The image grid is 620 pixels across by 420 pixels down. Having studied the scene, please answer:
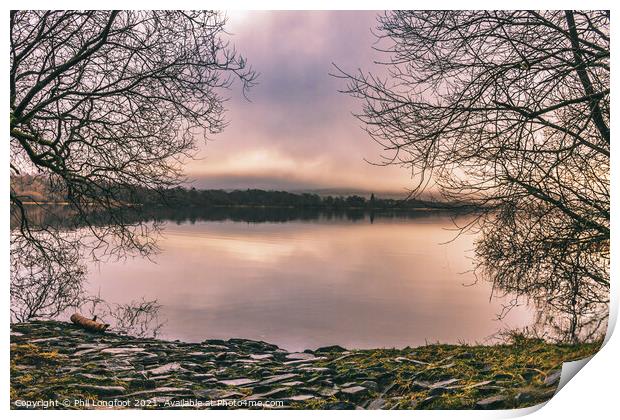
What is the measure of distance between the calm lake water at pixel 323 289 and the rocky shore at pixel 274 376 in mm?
156

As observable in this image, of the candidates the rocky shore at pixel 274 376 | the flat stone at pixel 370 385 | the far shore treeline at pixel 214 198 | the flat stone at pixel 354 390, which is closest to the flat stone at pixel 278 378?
the rocky shore at pixel 274 376

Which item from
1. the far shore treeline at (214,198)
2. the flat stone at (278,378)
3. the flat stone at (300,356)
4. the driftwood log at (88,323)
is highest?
the far shore treeline at (214,198)

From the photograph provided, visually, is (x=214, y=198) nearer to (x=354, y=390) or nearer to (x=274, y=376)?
(x=274, y=376)

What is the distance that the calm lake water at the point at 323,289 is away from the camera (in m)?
5.83

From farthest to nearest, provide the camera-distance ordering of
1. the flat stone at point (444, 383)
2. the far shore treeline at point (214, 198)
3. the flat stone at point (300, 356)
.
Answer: the far shore treeline at point (214, 198)
the flat stone at point (300, 356)
the flat stone at point (444, 383)

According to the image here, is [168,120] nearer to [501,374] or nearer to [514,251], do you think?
[514,251]

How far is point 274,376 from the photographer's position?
5.65 m

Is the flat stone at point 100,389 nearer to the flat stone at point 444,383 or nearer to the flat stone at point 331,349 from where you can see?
the flat stone at point 331,349

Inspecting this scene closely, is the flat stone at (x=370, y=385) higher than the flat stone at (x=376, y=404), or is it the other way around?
the flat stone at (x=370, y=385)

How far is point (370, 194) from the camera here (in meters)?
6.17

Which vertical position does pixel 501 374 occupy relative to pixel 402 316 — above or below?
below

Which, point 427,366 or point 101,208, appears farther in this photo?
point 101,208
